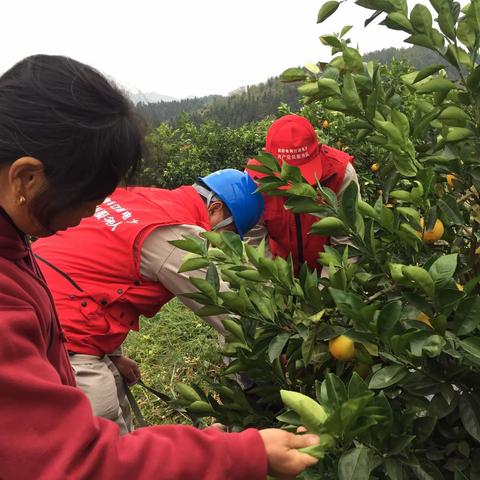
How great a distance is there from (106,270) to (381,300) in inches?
37.8

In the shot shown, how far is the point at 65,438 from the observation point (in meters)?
0.89

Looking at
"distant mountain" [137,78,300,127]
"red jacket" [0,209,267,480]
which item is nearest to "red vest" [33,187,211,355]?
"red jacket" [0,209,267,480]

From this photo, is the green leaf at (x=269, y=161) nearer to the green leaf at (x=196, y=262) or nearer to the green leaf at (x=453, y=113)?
the green leaf at (x=196, y=262)

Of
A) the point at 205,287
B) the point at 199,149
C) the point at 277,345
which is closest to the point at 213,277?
the point at 205,287

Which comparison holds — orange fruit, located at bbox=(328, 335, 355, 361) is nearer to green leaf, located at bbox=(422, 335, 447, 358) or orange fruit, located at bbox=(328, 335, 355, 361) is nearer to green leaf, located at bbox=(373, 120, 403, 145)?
green leaf, located at bbox=(422, 335, 447, 358)

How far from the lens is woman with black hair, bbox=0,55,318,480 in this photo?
872 mm

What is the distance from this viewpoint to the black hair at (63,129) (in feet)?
3.24

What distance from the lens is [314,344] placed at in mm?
1180

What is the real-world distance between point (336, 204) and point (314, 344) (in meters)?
0.30

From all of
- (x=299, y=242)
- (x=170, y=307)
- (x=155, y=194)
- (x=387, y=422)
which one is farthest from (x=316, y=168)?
(x=170, y=307)

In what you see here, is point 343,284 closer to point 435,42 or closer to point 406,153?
point 406,153

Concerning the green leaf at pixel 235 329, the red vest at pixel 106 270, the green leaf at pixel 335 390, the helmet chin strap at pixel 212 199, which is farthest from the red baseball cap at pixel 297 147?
the green leaf at pixel 335 390

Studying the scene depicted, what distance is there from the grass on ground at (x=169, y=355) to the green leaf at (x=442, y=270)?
2.61 m

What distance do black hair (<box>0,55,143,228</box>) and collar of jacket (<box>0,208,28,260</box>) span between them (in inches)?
2.2
